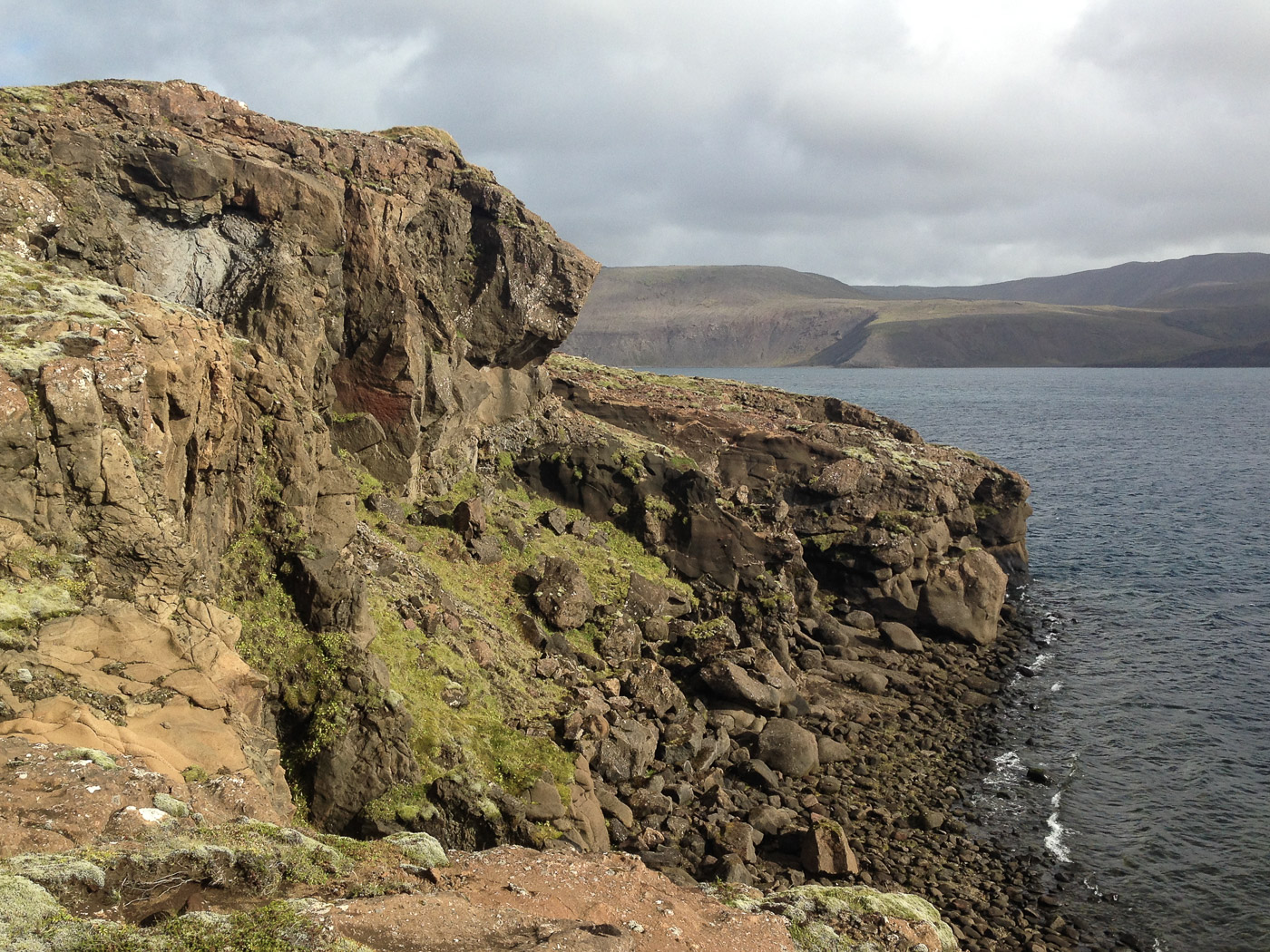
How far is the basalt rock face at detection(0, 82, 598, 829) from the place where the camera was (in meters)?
13.8

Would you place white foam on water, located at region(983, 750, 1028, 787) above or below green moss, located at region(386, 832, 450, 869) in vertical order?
below

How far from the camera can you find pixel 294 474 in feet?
68.2

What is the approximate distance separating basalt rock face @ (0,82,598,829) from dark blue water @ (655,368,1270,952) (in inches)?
816

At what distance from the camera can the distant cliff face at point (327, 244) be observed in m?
25.2

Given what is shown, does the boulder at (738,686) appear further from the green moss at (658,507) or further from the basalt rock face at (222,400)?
the basalt rock face at (222,400)

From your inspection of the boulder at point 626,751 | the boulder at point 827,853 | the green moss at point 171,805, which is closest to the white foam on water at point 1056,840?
the boulder at point 827,853

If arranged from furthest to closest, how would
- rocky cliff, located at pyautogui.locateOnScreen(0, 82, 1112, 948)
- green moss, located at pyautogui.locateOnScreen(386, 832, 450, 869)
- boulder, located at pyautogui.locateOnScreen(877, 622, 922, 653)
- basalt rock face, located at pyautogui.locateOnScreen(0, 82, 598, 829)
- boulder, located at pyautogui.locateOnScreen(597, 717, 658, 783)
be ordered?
boulder, located at pyautogui.locateOnScreen(877, 622, 922, 653)
boulder, located at pyautogui.locateOnScreen(597, 717, 658, 783)
basalt rock face, located at pyautogui.locateOnScreen(0, 82, 598, 829)
green moss, located at pyautogui.locateOnScreen(386, 832, 450, 869)
rocky cliff, located at pyautogui.locateOnScreen(0, 82, 1112, 948)

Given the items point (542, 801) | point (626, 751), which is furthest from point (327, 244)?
point (542, 801)

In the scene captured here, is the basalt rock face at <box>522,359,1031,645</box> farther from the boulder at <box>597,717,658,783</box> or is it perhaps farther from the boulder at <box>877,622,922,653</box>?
the boulder at <box>597,717,658,783</box>

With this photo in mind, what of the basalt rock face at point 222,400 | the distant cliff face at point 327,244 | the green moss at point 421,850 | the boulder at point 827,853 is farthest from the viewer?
the distant cliff face at point 327,244

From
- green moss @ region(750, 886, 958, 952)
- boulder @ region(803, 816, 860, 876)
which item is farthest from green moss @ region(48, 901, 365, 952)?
boulder @ region(803, 816, 860, 876)

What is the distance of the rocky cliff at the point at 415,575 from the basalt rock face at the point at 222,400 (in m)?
0.09

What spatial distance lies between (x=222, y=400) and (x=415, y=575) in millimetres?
9671

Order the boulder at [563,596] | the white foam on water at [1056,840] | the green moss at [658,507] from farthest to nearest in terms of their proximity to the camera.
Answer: the green moss at [658,507], the boulder at [563,596], the white foam on water at [1056,840]
